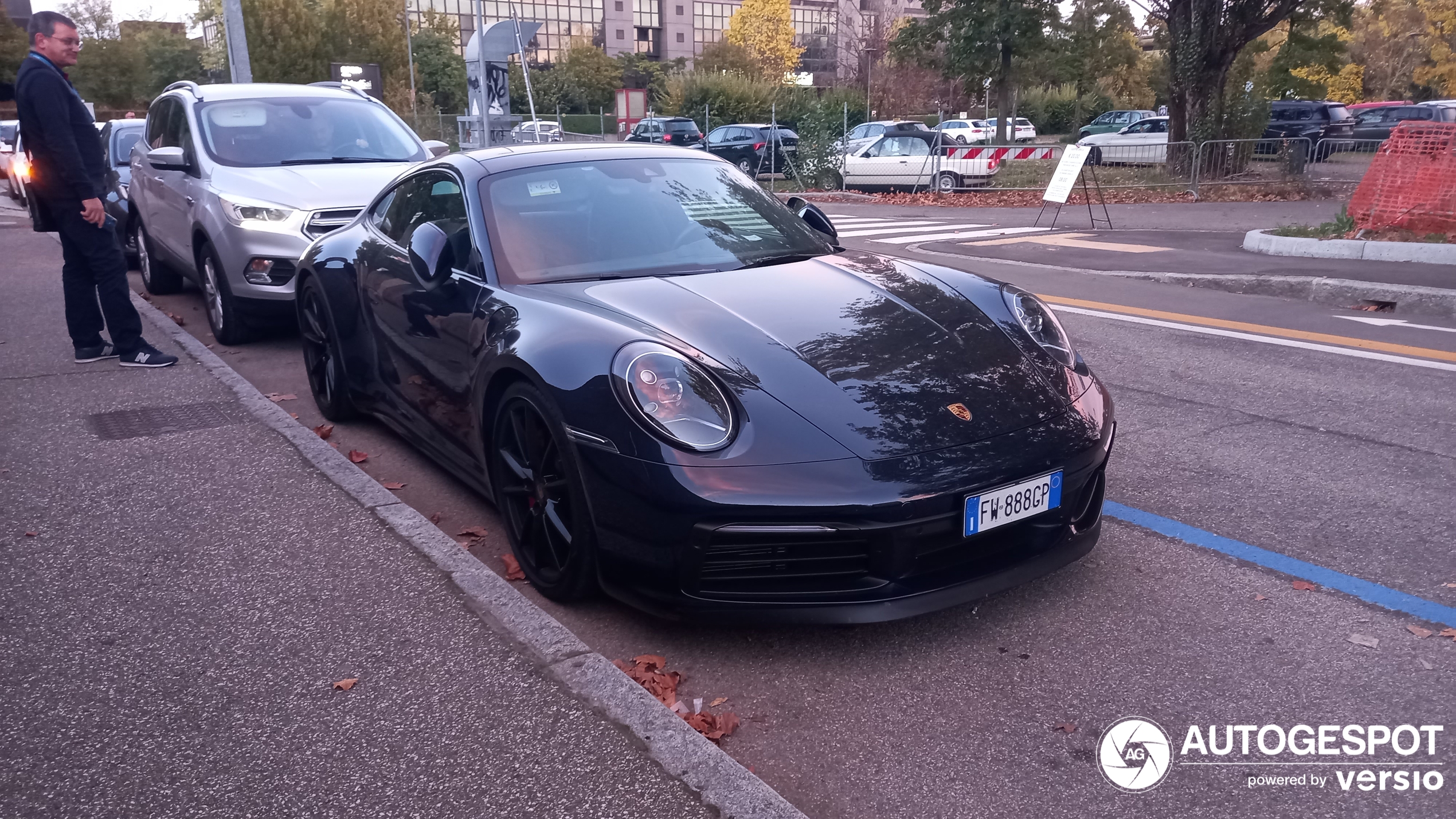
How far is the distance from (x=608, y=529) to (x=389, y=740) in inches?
32.2

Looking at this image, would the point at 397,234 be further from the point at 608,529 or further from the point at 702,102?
the point at 702,102

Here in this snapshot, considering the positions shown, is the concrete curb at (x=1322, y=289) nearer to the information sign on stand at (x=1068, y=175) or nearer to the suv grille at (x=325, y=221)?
the information sign on stand at (x=1068, y=175)

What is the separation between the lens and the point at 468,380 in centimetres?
379

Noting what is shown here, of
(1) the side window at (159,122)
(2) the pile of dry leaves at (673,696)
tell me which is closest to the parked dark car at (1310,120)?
(1) the side window at (159,122)

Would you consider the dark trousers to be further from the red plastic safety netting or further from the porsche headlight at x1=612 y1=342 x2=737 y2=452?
the red plastic safety netting

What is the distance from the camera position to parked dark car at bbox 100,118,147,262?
33.1 feet

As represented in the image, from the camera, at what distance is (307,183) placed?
7.36m

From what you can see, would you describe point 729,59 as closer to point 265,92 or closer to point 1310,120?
point 1310,120

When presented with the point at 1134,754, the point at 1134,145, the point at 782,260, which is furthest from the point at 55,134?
the point at 1134,145

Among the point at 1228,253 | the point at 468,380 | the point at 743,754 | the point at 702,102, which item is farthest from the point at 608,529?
the point at 702,102

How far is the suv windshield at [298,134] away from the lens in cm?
782

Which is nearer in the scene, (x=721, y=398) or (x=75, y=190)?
(x=721, y=398)

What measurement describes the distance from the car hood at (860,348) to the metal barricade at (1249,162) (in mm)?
19232

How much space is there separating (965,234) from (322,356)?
1145 centimetres
